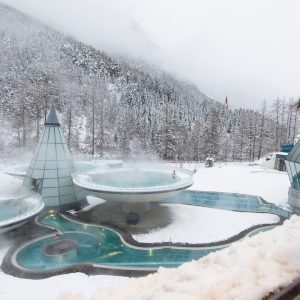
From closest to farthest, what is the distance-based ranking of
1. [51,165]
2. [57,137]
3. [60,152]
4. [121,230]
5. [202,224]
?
[121,230] < [202,224] < [51,165] < [60,152] < [57,137]

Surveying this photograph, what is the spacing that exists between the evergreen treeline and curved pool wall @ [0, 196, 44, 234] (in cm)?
1417

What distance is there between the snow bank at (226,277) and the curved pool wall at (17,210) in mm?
14437

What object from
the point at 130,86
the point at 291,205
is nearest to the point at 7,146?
the point at 291,205

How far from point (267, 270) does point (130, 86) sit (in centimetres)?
11583

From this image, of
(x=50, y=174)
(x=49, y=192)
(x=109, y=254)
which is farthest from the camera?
(x=50, y=174)

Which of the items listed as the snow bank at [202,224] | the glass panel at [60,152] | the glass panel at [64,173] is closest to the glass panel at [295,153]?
the snow bank at [202,224]

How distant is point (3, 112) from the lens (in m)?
67.3

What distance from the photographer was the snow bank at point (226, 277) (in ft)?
8.46

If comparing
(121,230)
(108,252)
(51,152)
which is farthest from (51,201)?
(108,252)

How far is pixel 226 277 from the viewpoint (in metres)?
2.85

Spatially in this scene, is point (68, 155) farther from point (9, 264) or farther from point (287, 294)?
point (287, 294)

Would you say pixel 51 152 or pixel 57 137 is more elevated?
pixel 57 137

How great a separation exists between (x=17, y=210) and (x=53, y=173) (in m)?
4.45

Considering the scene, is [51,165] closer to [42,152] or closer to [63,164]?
[63,164]
